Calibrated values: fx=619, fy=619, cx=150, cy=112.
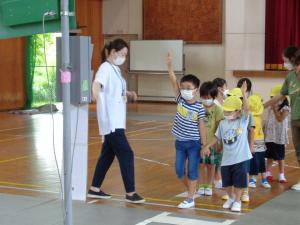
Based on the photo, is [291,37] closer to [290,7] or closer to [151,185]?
[290,7]

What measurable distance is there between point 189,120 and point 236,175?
2.50ft

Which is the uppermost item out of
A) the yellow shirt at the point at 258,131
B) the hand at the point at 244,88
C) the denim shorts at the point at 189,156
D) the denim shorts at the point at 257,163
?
the hand at the point at 244,88

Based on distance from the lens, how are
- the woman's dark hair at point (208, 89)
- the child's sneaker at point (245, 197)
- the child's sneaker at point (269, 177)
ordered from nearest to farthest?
1. the child's sneaker at point (245, 197)
2. the woman's dark hair at point (208, 89)
3. the child's sneaker at point (269, 177)

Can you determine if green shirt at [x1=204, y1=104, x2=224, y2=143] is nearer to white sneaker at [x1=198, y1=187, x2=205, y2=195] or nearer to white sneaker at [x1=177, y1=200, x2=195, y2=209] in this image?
white sneaker at [x1=198, y1=187, x2=205, y2=195]

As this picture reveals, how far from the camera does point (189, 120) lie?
6.61m

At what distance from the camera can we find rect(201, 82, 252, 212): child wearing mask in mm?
6488

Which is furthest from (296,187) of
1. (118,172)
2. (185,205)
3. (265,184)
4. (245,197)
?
(118,172)

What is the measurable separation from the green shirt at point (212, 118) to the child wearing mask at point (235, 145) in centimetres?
48

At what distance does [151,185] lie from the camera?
25.9 ft

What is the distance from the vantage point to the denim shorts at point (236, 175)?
256 inches

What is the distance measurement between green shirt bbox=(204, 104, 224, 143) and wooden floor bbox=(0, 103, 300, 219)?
2.49 feet

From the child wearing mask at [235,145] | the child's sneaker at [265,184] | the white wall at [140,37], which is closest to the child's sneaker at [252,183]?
the child's sneaker at [265,184]

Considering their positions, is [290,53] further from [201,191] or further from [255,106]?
[201,191]

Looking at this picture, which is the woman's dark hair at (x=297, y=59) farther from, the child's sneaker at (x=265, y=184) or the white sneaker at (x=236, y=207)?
the white sneaker at (x=236, y=207)
